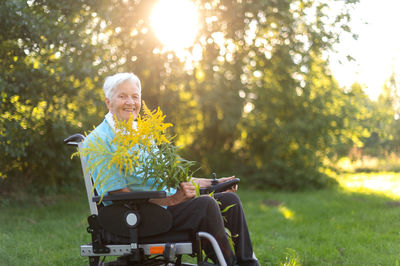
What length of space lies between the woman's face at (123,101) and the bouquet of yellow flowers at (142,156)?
342mm

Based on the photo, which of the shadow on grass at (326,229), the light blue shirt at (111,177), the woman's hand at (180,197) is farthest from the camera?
the shadow on grass at (326,229)

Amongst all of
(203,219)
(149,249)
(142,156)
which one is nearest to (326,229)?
(203,219)

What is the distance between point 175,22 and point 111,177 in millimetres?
6159

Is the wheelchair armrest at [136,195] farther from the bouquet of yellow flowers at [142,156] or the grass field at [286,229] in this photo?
the grass field at [286,229]

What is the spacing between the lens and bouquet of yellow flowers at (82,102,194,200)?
2.50 meters

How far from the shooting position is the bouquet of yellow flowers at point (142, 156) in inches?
98.4

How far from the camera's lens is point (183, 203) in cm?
266

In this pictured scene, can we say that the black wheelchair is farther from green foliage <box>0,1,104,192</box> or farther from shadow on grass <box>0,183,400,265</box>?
green foliage <box>0,1,104,192</box>

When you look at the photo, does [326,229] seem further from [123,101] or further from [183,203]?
[123,101]

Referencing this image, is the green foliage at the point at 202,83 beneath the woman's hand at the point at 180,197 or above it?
above

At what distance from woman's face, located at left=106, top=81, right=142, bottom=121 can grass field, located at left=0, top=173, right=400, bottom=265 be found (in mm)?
1843

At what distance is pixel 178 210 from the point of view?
2625 millimetres

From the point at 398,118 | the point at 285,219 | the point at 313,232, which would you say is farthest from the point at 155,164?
the point at 398,118

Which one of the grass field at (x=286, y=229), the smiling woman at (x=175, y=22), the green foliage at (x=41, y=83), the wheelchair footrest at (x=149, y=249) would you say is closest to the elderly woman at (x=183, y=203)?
the wheelchair footrest at (x=149, y=249)
